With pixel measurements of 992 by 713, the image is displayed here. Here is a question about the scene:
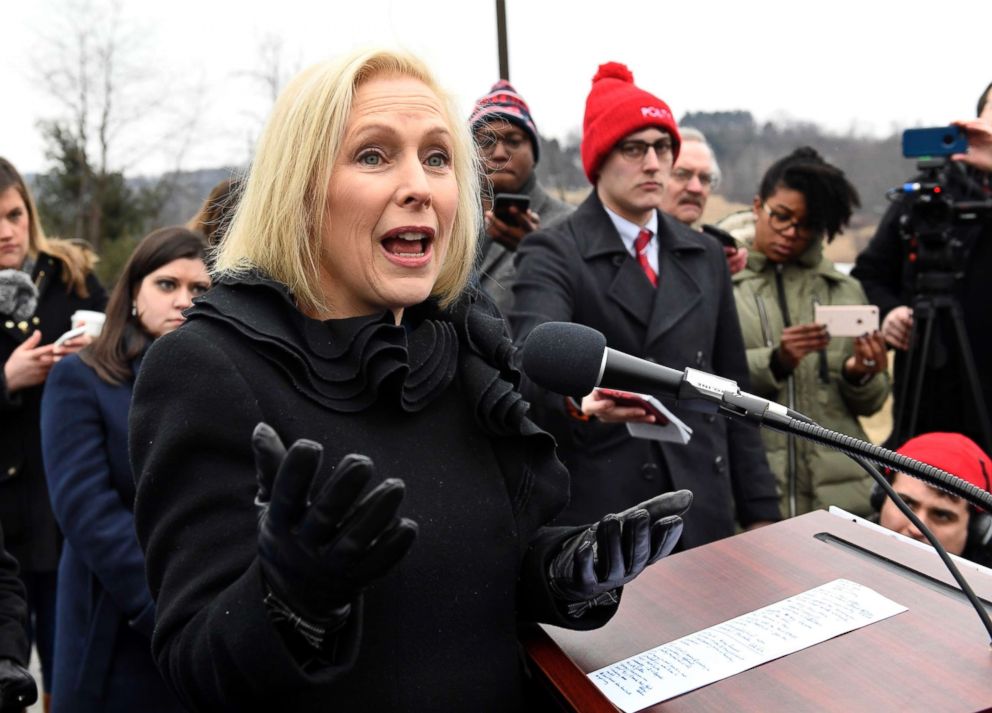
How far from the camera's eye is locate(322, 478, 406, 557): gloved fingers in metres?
1.10

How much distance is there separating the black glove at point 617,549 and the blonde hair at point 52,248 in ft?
11.0

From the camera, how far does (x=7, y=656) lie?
6.91 ft

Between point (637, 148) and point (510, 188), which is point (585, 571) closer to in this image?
point (637, 148)

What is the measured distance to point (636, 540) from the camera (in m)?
1.39

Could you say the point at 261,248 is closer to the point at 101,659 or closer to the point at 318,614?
the point at 318,614

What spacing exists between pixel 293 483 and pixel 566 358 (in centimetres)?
58

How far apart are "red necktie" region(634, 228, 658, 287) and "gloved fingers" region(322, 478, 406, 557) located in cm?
225

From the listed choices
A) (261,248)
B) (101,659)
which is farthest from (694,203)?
(261,248)

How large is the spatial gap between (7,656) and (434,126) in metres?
1.38

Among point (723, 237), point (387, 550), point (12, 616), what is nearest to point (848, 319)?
point (723, 237)

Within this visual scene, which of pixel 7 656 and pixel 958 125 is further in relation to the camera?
pixel 958 125

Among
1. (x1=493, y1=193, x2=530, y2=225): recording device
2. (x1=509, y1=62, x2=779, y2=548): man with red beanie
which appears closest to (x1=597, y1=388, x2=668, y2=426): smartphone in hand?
(x1=509, y1=62, x2=779, y2=548): man with red beanie

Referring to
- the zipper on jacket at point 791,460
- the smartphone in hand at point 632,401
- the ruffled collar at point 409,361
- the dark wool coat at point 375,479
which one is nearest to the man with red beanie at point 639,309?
the smartphone in hand at point 632,401

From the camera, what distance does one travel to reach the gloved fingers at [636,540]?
1.38 metres
